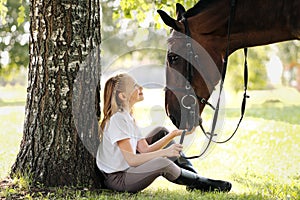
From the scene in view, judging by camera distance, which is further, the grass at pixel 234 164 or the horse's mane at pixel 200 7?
the grass at pixel 234 164

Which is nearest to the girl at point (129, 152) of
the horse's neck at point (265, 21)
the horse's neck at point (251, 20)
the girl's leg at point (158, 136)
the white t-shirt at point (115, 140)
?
the white t-shirt at point (115, 140)

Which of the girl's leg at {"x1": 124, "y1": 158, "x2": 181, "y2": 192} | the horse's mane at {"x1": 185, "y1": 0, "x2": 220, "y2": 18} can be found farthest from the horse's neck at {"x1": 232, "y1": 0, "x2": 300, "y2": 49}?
the girl's leg at {"x1": 124, "y1": 158, "x2": 181, "y2": 192}

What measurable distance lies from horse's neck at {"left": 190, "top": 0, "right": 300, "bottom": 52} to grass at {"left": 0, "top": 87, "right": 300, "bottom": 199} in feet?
2.01

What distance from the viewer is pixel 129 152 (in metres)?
3.52

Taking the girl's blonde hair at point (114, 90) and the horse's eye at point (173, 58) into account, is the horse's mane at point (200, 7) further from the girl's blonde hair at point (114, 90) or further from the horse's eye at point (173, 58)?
the girl's blonde hair at point (114, 90)

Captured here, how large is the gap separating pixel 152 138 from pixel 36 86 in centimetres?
97

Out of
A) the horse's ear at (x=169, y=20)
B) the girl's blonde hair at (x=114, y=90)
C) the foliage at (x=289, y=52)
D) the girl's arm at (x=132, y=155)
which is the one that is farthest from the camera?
the foliage at (x=289, y=52)

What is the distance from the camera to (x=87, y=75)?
3689 mm

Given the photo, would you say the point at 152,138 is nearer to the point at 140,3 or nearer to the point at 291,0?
the point at 291,0

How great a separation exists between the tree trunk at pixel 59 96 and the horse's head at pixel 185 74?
0.66m

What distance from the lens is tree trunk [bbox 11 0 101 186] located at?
142 inches

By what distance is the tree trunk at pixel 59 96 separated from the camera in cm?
360

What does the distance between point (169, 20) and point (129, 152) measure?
96cm

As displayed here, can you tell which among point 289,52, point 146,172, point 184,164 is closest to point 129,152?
point 146,172
